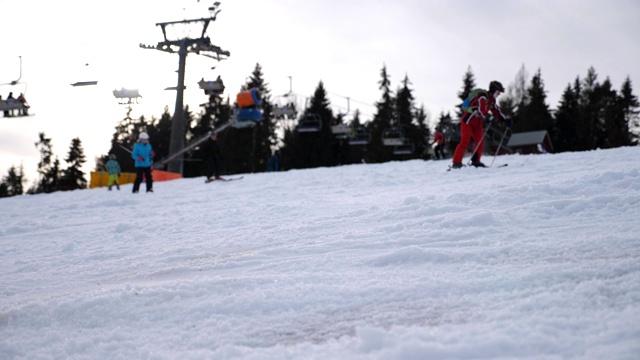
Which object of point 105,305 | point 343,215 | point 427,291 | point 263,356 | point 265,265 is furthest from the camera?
point 343,215

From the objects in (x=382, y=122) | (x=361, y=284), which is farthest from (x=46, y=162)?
(x=361, y=284)

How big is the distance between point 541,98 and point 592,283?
217 feet

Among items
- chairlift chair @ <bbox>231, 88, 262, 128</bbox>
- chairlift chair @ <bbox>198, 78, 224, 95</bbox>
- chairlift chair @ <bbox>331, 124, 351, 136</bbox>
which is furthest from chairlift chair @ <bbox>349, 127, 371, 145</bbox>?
chairlift chair @ <bbox>231, 88, 262, 128</bbox>

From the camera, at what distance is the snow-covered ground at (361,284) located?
10.3 feet

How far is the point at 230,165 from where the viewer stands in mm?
60750

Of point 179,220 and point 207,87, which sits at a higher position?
point 207,87

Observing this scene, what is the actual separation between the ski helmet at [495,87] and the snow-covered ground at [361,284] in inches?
199

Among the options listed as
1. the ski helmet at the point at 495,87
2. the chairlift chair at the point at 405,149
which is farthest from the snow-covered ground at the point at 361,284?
the chairlift chair at the point at 405,149

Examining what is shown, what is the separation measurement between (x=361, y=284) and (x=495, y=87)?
997cm

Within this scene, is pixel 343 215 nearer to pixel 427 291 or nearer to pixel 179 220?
pixel 179 220

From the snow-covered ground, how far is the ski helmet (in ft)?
16.6

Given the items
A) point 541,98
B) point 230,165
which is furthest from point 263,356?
point 541,98

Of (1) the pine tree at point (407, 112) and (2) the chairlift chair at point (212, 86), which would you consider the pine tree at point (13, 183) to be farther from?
(2) the chairlift chair at point (212, 86)

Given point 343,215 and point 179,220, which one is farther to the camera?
point 179,220
